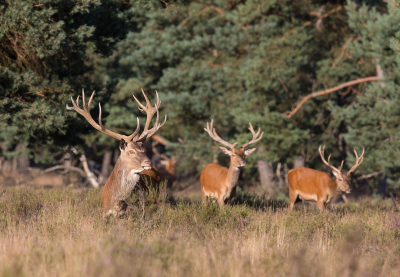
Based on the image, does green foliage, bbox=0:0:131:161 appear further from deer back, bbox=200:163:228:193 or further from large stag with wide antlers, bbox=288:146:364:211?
large stag with wide antlers, bbox=288:146:364:211

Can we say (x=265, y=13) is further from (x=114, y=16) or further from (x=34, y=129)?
(x=34, y=129)

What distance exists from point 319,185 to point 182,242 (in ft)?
20.6

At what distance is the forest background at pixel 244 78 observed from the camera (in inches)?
410

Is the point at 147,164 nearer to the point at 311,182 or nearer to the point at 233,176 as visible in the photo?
the point at 233,176

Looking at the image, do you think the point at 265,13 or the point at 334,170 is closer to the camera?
the point at 334,170

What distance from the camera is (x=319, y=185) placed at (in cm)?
1108

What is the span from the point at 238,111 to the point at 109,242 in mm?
11011

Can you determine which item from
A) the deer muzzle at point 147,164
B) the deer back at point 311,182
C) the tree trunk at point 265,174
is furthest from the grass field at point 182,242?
the tree trunk at point 265,174

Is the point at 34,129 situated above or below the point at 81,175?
above

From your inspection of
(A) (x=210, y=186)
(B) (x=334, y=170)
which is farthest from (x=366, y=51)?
(A) (x=210, y=186)

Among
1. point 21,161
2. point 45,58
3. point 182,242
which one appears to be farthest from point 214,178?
point 21,161

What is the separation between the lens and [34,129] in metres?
9.16

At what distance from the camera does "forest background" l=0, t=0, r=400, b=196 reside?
10.4 meters

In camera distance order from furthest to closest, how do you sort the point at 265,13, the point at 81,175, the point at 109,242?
the point at 81,175, the point at 265,13, the point at 109,242
